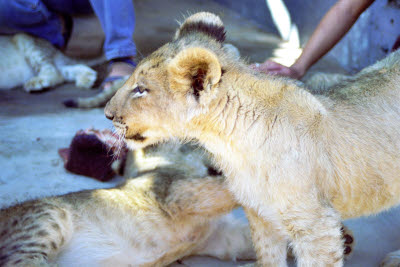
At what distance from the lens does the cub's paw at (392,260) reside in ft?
6.69

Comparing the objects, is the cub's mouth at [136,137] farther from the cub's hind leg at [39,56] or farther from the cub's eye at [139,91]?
the cub's hind leg at [39,56]

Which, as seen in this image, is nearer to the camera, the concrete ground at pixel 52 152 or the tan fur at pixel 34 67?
the concrete ground at pixel 52 152

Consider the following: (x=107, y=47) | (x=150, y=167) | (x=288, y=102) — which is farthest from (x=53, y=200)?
(x=107, y=47)

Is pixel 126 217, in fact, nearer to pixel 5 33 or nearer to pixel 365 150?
pixel 365 150

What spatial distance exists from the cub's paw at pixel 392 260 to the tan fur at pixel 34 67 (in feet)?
10.0

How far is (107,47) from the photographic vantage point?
395cm

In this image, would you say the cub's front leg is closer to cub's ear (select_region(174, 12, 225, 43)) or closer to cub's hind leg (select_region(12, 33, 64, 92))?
cub's ear (select_region(174, 12, 225, 43))

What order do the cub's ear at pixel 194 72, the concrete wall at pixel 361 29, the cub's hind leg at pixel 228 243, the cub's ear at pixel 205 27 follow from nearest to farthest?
the cub's ear at pixel 194 72 → the cub's ear at pixel 205 27 → the cub's hind leg at pixel 228 243 → the concrete wall at pixel 361 29

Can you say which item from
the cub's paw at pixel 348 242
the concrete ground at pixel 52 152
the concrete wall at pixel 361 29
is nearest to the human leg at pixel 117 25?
the concrete ground at pixel 52 152

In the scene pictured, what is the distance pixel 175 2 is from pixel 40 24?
137 inches

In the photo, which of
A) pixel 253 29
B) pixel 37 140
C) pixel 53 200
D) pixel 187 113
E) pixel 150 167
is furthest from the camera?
pixel 253 29

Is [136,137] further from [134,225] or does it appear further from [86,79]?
[86,79]

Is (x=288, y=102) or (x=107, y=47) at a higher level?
(x=288, y=102)

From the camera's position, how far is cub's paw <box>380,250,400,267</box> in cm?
204
